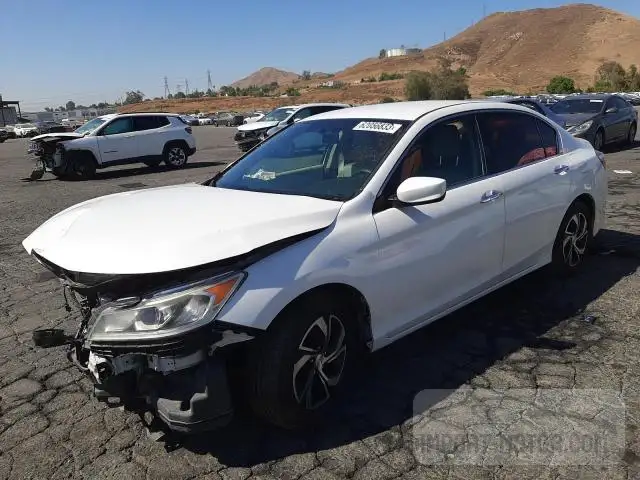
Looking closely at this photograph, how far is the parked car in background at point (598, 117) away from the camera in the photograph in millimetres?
13883

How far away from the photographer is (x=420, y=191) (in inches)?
128

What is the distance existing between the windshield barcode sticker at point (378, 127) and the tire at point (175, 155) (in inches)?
554

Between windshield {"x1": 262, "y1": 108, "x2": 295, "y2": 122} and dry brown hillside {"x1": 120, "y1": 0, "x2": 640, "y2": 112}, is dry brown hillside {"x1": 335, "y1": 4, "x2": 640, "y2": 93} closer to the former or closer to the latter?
dry brown hillside {"x1": 120, "y1": 0, "x2": 640, "y2": 112}

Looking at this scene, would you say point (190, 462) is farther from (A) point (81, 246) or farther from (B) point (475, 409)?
(B) point (475, 409)

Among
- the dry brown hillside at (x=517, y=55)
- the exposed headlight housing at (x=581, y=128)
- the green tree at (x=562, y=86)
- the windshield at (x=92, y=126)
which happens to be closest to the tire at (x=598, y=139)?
the exposed headlight housing at (x=581, y=128)

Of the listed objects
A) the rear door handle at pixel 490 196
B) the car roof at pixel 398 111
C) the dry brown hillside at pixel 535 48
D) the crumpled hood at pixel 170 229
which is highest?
the dry brown hillside at pixel 535 48

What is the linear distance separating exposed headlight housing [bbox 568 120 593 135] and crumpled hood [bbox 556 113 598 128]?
9 centimetres

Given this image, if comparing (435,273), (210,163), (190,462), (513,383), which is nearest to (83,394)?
(190,462)

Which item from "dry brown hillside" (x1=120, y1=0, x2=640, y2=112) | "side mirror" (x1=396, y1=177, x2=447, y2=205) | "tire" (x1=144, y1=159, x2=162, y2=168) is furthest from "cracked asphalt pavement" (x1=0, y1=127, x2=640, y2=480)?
"dry brown hillside" (x1=120, y1=0, x2=640, y2=112)

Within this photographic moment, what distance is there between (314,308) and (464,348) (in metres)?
1.53

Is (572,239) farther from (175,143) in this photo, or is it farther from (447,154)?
(175,143)

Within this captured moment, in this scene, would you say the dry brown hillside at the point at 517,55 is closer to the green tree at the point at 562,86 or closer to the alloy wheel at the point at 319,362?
the green tree at the point at 562,86

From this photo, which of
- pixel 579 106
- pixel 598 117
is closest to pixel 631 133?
pixel 579 106

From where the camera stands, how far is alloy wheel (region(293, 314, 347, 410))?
292 centimetres
